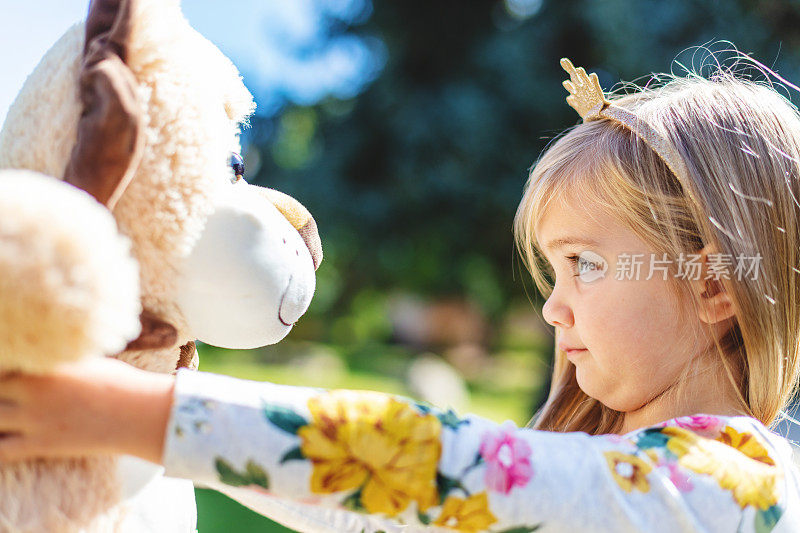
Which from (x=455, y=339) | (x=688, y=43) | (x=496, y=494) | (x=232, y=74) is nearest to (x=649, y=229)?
(x=496, y=494)

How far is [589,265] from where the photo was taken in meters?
0.95

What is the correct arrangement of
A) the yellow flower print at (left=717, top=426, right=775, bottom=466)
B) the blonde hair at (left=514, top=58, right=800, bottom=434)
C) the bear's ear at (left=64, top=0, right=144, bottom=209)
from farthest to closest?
the blonde hair at (left=514, top=58, right=800, bottom=434), the yellow flower print at (left=717, top=426, right=775, bottom=466), the bear's ear at (left=64, top=0, right=144, bottom=209)

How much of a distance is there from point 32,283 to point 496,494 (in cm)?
42

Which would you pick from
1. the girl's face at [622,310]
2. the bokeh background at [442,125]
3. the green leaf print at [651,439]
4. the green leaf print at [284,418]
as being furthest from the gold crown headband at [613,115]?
the bokeh background at [442,125]

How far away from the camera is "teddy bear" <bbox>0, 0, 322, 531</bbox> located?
49 cm

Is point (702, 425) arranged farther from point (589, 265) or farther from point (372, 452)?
point (372, 452)

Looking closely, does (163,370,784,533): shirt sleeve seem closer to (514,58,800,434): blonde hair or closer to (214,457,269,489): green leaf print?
(214,457,269,489): green leaf print

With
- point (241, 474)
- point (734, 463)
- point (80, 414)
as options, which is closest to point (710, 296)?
point (734, 463)

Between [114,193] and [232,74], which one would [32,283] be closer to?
[114,193]

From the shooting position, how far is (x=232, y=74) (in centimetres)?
79

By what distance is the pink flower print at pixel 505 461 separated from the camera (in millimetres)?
643

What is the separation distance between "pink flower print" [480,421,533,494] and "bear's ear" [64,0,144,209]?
400 mm

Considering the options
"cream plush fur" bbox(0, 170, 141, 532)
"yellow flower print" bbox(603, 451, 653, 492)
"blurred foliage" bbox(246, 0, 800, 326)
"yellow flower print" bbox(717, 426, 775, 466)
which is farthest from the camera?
"blurred foliage" bbox(246, 0, 800, 326)

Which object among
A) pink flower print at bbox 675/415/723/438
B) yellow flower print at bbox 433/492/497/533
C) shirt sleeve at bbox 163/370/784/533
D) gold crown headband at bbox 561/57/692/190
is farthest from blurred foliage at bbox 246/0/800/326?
yellow flower print at bbox 433/492/497/533
